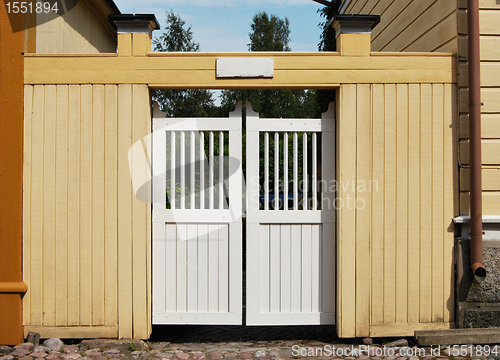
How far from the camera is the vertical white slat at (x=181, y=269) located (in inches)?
156

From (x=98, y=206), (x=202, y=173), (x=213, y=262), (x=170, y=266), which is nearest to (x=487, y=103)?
(x=202, y=173)

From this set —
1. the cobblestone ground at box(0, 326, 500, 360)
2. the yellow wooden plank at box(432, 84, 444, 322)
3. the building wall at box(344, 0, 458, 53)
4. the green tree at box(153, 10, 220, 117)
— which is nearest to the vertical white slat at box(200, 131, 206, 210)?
the cobblestone ground at box(0, 326, 500, 360)

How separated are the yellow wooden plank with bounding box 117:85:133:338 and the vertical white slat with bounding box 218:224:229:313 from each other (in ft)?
2.85

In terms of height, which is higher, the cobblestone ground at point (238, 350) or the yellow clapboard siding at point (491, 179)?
the yellow clapboard siding at point (491, 179)

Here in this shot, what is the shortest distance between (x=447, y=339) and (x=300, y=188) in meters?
1.96

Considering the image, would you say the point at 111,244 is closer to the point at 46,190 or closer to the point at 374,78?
the point at 46,190

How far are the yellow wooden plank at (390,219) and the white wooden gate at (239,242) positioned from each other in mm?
504

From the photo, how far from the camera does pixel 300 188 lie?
160 inches

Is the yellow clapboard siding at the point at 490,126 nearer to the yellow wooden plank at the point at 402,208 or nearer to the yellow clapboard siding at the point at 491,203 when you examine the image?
the yellow clapboard siding at the point at 491,203

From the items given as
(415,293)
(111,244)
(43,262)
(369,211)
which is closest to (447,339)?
(415,293)

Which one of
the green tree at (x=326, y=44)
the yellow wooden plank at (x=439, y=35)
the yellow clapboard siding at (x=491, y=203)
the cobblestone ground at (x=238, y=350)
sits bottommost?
the cobblestone ground at (x=238, y=350)

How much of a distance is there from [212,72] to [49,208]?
2.05m

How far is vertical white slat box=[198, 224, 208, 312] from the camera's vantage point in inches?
156

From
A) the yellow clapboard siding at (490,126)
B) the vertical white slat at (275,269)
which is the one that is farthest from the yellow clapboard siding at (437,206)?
the vertical white slat at (275,269)
